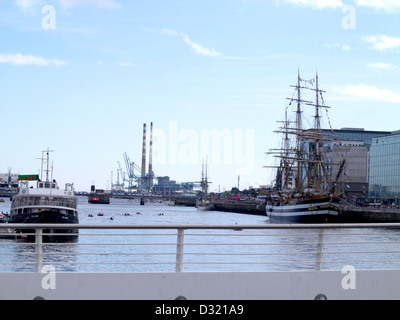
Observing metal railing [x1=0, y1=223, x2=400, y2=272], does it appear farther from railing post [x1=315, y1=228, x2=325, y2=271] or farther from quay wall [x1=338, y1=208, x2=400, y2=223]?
quay wall [x1=338, y1=208, x2=400, y2=223]

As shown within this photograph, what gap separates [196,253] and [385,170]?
121m

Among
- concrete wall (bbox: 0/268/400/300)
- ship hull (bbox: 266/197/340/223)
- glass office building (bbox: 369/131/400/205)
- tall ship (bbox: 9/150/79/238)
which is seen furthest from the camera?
glass office building (bbox: 369/131/400/205)

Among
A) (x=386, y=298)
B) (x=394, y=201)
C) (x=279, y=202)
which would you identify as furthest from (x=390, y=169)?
(x=386, y=298)

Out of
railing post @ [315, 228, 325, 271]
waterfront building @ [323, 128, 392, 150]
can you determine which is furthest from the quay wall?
waterfront building @ [323, 128, 392, 150]

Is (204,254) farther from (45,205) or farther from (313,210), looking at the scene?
(313,210)

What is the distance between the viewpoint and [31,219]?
4909cm

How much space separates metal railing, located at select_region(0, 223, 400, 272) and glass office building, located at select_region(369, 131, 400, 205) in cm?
6903

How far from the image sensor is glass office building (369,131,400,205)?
4668 inches

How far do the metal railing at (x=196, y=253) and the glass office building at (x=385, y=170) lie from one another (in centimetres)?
6903

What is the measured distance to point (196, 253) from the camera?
7.26m

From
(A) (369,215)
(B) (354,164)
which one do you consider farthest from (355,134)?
(A) (369,215)

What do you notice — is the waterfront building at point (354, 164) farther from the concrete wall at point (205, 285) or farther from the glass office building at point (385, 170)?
the concrete wall at point (205, 285)
